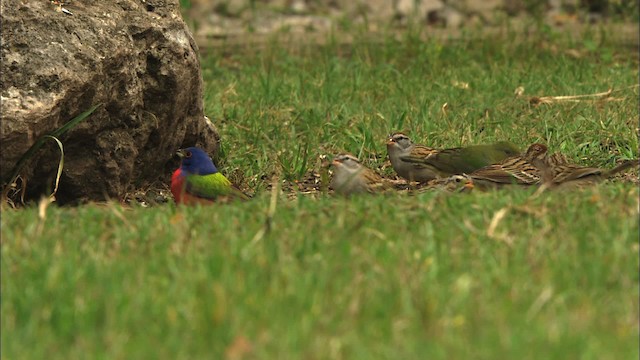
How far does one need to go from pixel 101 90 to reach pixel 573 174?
2.70m

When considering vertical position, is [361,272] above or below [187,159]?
above

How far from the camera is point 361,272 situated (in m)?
4.77

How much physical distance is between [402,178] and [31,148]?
2.75 meters

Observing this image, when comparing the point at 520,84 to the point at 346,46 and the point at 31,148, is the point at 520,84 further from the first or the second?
the point at 31,148

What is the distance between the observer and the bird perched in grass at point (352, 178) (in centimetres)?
719

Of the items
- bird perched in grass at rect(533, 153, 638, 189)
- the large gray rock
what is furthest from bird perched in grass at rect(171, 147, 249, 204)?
bird perched in grass at rect(533, 153, 638, 189)

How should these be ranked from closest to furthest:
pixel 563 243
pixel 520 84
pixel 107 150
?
pixel 563 243
pixel 107 150
pixel 520 84

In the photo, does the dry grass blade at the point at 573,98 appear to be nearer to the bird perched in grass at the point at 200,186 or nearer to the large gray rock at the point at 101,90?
the large gray rock at the point at 101,90

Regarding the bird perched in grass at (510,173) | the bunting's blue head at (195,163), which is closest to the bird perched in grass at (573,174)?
the bird perched in grass at (510,173)

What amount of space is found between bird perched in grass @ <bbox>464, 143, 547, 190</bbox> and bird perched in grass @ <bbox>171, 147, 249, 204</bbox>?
1.36 meters

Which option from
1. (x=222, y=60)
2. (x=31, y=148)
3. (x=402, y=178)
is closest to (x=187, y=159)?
(x=31, y=148)

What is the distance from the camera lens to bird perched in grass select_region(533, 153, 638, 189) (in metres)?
6.91

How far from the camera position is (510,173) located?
737 centimetres

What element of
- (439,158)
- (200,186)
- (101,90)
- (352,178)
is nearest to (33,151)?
(101,90)
